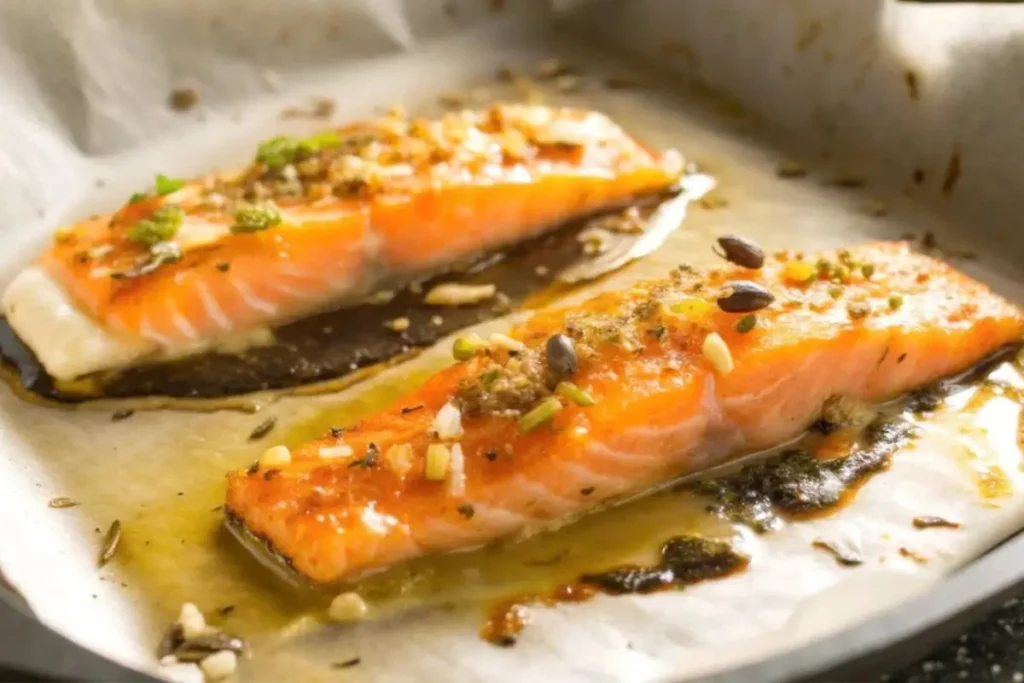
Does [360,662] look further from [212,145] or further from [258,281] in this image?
[212,145]

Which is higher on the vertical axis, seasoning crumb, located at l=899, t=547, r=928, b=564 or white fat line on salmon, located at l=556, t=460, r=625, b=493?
white fat line on salmon, located at l=556, t=460, r=625, b=493

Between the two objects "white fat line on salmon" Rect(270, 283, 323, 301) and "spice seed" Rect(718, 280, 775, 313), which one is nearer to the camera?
"spice seed" Rect(718, 280, 775, 313)

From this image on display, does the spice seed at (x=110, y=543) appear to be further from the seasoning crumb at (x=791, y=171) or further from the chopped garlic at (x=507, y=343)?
the seasoning crumb at (x=791, y=171)

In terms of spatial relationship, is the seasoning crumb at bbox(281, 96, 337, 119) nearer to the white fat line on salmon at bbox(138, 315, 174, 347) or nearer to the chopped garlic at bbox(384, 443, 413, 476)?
the white fat line on salmon at bbox(138, 315, 174, 347)

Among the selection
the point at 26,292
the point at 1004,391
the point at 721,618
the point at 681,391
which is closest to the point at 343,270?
the point at 26,292

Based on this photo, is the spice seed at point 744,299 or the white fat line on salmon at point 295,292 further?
the white fat line on salmon at point 295,292

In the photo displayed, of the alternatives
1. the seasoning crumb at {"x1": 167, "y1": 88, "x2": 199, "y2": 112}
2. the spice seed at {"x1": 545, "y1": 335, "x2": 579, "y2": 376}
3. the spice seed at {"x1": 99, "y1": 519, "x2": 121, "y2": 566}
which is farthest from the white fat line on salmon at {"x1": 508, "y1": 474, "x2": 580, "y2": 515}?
the seasoning crumb at {"x1": 167, "y1": 88, "x2": 199, "y2": 112}

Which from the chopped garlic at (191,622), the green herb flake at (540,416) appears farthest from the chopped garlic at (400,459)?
the chopped garlic at (191,622)
